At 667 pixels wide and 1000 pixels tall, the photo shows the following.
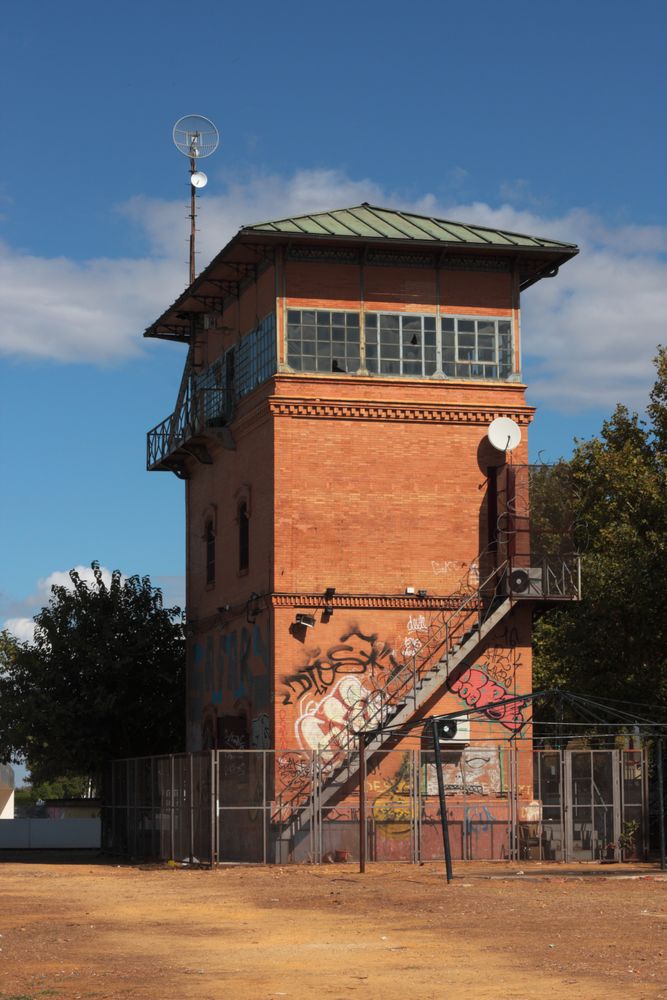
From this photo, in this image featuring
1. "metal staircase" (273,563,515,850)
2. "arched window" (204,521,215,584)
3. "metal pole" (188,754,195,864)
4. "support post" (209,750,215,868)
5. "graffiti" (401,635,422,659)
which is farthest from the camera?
"arched window" (204,521,215,584)

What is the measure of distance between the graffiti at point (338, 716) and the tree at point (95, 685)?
10403 millimetres

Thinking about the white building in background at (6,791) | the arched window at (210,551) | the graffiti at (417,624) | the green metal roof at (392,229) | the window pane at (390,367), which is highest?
the green metal roof at (392,229)

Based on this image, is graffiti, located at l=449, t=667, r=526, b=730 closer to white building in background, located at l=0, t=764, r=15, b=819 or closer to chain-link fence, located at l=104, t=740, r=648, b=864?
chain-link fence, located at l=104, t=740, r=648, b=864

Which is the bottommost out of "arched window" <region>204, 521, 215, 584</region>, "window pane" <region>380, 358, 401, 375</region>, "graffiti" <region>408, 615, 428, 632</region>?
"graffiti" <region>408, 615, 428, 632</region>

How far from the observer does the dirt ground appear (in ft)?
52.1

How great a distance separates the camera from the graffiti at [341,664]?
38.2 meters

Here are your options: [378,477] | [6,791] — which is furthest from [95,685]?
[6,791]

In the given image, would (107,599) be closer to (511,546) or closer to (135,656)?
(135,656)

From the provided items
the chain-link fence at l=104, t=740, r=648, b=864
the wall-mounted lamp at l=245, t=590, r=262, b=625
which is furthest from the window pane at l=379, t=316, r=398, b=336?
the chain-link fence at l=104, t=740, r=648, b=864

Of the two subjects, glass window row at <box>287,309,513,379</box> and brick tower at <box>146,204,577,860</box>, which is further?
glass window row at <box>287,309,513,379</box>

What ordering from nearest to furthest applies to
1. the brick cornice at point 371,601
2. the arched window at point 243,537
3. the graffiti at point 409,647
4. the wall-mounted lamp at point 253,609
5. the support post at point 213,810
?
the support post at point 213,810
the brick cornice at point 371,601
the graffiti at point 409,647
the wall-mounted lamp at point 253,609
the arched window at point 243,537

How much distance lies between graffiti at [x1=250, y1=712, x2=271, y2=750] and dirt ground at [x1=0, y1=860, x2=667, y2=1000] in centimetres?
597

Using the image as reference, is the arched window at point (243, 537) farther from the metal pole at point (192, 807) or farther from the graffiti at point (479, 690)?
the graffiti at point (479, 690)

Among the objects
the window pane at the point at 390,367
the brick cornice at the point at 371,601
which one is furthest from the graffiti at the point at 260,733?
the window pane at the point at 390,367
